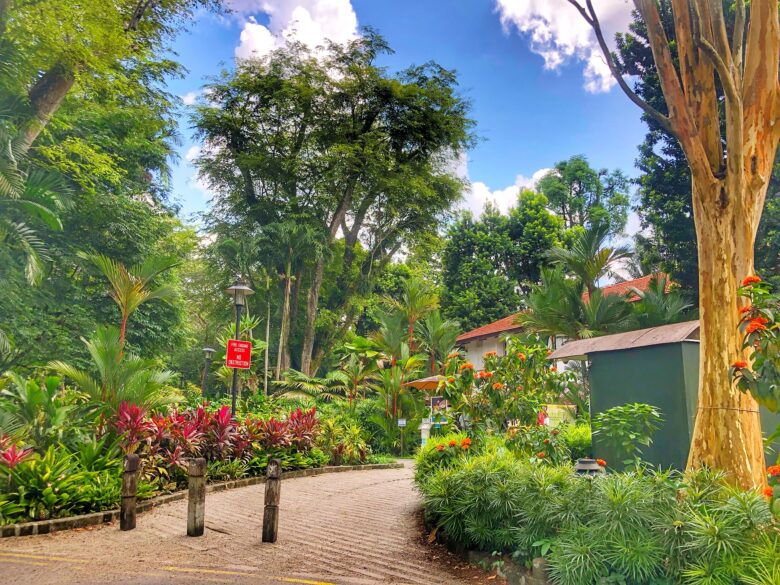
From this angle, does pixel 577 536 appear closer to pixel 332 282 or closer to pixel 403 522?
pixel 403 522


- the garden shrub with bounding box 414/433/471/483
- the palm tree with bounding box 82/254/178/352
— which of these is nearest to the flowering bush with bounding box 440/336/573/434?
the garden shrub with bounding box 414/433/471/483

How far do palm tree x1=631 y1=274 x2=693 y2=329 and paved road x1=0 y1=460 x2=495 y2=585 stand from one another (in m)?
→ 9.73

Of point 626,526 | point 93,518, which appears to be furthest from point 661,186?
point 93,518

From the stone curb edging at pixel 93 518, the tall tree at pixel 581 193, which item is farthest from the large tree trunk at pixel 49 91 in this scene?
the tall tree at pixel 581 193

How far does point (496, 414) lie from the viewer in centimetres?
764

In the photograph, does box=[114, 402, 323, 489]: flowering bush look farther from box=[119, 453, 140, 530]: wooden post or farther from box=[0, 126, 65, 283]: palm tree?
box=[0, 126, 65, 283]: palm tree

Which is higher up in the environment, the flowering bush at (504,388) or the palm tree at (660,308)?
the palm tree at (660,308)

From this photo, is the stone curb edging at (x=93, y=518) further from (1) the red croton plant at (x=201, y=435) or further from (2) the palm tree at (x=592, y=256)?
(2) the palm tree at (x=592, y=256)

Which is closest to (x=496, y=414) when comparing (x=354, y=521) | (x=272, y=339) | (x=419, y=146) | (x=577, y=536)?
(x=354, y=521)

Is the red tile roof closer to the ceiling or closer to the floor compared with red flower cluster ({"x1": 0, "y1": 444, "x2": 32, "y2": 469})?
closer to the ceiling

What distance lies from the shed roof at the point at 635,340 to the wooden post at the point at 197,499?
5282 mm

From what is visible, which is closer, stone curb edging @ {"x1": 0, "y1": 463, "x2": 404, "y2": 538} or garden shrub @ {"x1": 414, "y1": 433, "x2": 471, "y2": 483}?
stone curb edging @ {"x1": 0, "y1": 463, "x2": 404, "y2": 538}

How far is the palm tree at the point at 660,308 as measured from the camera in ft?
47.2

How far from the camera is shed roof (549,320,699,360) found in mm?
6840
